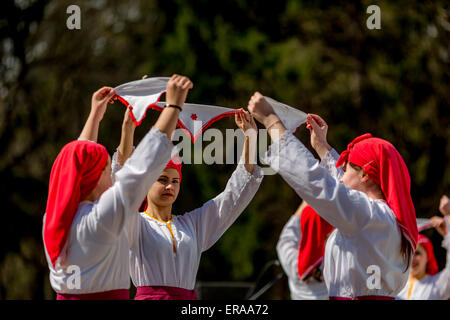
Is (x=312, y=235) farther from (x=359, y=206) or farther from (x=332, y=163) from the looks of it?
(x=359, y=206)

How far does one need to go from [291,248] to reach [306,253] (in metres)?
1.17

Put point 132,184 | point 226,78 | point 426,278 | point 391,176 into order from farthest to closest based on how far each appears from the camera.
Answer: point 226,78
point 426,278
point 391,176
point 132,184

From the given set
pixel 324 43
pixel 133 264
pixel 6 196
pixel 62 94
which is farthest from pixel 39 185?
pixel 133 264

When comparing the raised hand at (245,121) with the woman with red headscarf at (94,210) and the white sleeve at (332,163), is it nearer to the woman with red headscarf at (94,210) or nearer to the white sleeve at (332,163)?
the white sleeve at (332,163)

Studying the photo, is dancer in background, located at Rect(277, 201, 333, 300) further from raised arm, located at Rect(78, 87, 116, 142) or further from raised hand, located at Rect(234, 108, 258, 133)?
raised arm, located at Rect(78, 87, 116, 142)

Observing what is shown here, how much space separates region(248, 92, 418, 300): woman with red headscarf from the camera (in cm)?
280

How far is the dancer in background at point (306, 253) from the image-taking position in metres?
4.67

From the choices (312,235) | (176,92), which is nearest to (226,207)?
(176,92)

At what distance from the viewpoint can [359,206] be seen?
2.84 m

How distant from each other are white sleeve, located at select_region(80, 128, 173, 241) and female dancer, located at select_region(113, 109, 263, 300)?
60cm

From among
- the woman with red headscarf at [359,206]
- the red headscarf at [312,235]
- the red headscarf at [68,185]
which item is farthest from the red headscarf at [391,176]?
the red headscarf at [312,235]

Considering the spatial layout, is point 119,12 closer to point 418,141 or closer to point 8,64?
point 8,64

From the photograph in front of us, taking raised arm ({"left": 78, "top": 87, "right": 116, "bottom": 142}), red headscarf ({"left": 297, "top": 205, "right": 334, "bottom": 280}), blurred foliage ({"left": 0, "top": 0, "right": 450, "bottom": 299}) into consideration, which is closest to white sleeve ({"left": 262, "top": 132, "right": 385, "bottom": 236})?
raised arm ({"left": 78, "top": 87, "right": 116, "bottom": 142})
